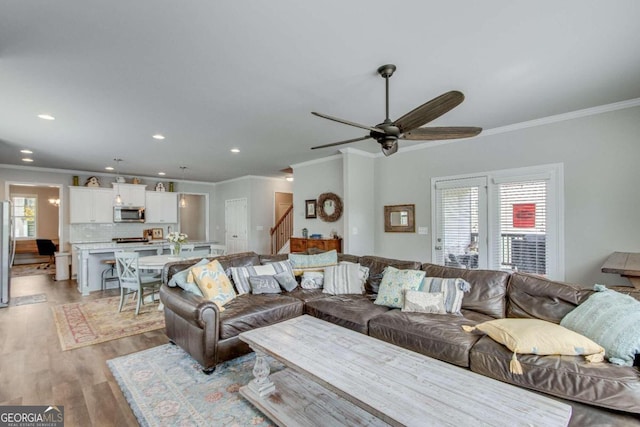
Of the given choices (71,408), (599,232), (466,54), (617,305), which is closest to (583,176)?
(599,232)

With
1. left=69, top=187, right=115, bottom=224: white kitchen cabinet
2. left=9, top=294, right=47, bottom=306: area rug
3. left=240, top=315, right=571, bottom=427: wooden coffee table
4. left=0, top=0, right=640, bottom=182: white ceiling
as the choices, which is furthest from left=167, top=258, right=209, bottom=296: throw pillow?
left=69, top=187, right=115, bottom=224: white kitchen cabinet

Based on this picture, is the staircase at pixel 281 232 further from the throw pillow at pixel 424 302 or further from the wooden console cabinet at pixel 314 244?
the throw pillow at pixel 424 302

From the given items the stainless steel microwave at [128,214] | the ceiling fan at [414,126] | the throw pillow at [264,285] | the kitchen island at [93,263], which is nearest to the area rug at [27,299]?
the kitchen island at [93,263]

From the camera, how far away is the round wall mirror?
5609 mm

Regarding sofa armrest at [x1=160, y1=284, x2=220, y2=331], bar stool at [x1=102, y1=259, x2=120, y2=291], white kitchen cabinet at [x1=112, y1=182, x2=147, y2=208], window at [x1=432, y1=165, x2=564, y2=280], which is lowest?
bar stool at [x1=102, y1=259, x2=120, y2=291]

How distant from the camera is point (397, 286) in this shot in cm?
312

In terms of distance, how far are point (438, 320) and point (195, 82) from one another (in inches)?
122

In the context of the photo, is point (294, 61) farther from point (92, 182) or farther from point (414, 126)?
point (92, 182)

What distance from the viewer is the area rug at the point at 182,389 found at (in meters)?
2.03

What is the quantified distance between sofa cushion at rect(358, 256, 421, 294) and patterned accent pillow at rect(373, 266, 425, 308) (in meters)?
0.21

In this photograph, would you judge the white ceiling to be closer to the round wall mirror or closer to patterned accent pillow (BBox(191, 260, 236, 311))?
the round wall mirror

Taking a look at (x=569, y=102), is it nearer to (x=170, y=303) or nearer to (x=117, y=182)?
(x=170, y=303)

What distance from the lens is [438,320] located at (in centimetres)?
262

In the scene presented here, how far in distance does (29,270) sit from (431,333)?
10.5m
